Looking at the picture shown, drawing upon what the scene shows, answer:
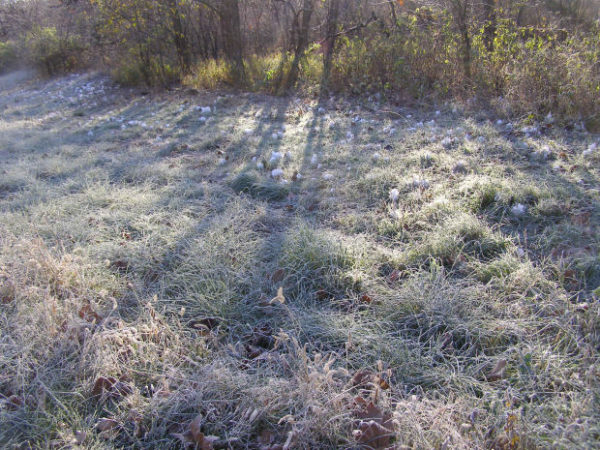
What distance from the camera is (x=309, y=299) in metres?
2.28

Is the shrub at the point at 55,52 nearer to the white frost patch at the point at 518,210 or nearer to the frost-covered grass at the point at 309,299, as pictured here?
the frost-covered grass at the point at 309,299

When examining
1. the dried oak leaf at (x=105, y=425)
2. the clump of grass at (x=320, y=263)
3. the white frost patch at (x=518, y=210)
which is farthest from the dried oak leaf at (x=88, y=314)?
the white frost patch at (x=518, y=210)

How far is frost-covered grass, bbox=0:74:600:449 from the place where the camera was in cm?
154

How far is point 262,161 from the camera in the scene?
4262 millimetres

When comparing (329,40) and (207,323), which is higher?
(329,40)

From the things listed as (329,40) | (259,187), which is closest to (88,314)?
(259,187)

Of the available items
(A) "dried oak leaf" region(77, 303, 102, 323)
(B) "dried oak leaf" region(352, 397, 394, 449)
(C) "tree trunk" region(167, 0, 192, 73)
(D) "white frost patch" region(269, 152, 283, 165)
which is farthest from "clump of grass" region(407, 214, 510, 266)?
(C) "tree trunk" region(167, 0, 192, 73)

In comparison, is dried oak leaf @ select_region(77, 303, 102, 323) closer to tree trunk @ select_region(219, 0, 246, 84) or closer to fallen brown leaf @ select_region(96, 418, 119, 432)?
fallen brown leaf @ select_region(96, 418, 119, 432)

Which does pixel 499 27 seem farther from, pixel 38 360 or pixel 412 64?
pixel 38 360

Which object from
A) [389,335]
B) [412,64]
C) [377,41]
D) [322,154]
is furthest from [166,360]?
[377,41]

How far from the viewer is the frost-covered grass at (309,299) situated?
1543 mm

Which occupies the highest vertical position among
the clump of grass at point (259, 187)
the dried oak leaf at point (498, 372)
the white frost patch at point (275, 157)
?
the white frost patch at point (275, 157)

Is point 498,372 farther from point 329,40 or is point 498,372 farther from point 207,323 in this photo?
point 329,40

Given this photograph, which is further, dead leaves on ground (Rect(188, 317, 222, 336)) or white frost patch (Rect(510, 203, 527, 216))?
white frost patch (Rect(510, 203, 527, 216))
